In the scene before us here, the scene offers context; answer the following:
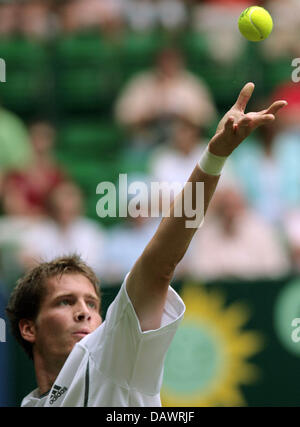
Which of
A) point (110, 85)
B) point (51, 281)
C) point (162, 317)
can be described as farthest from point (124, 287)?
point (110, 85)

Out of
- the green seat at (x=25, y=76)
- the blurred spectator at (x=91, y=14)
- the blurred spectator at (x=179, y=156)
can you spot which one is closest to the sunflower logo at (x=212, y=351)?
the blurred spectator at (x=179, y=156)

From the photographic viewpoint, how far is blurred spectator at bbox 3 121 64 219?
27.2 feet

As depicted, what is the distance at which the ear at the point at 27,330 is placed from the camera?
12.4 ft

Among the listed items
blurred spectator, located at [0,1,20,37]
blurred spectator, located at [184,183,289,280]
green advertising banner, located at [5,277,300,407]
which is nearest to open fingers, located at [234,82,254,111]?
green advertising banner, located at [5,277,300,407]

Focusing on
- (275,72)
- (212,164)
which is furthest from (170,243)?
(275,72)

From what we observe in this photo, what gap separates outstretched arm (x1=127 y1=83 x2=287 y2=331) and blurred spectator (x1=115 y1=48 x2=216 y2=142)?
609cm

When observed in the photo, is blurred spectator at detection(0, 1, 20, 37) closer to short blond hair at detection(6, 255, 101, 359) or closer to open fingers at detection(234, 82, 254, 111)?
short blond hair at detection(6, 255, 101, 359)

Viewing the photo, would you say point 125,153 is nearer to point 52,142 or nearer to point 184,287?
point 52,142

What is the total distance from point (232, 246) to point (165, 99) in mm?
2415

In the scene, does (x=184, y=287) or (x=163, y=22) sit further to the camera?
(x=163, y=22)

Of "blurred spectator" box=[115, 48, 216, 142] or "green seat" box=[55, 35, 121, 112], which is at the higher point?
"green seat" box=[55, 35, 121, 112]

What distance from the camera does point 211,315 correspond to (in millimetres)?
6625

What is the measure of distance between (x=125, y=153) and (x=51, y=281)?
6.11 metres

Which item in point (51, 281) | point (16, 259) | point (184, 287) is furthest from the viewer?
point (16, 259)
